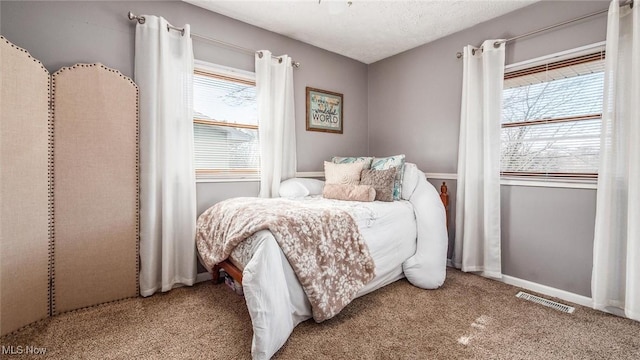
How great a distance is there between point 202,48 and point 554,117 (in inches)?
120

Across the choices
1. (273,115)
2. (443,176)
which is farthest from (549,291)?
(273,115)

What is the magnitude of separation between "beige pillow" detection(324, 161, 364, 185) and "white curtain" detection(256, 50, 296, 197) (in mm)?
515

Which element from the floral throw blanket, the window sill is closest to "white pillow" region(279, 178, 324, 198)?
the window sill

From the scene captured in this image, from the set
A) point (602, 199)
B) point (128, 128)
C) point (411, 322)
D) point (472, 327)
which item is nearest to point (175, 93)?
point (128, 128)

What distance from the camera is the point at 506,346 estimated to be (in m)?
1.67

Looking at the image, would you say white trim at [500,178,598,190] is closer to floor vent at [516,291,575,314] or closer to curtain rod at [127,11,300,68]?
floor vent at [516,291,575,314]

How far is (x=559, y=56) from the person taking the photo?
2383 millimetres

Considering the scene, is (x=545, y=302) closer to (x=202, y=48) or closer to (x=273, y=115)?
(x=273, y=115)

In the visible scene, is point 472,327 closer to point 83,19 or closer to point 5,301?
point 5,301

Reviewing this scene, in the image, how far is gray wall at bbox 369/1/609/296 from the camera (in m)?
2.29

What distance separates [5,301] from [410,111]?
3694 millimetres

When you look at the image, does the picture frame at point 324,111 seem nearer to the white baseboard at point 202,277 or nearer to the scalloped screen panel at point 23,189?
the white baseboard at point 202,277

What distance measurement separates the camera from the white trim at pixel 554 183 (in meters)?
2.23

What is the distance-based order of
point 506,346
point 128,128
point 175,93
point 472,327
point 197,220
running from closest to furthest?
point 506,346
point 472,327
point 128,128
point 175,93
point 197,220
